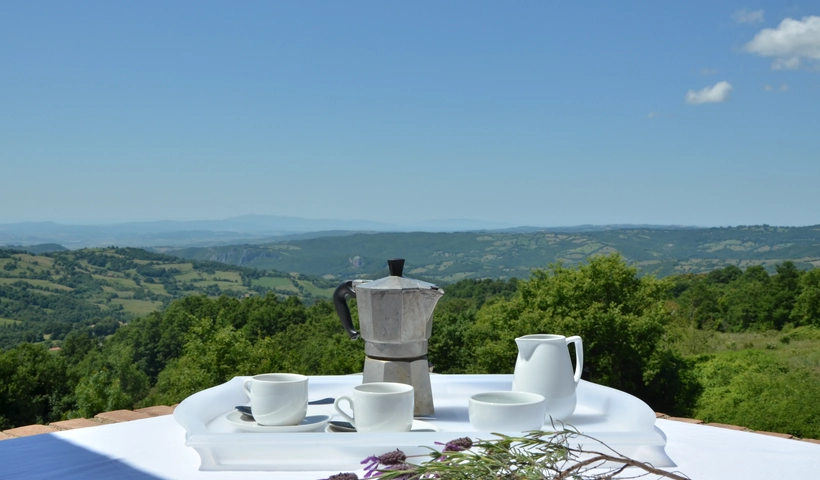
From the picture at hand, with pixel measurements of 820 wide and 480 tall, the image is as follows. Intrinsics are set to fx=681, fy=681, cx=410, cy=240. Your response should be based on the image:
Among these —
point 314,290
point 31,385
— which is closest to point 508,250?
point 314,290

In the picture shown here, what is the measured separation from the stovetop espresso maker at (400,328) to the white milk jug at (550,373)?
347 millimetres

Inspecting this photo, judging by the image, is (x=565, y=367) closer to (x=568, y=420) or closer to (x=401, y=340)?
(x=568, y=420)

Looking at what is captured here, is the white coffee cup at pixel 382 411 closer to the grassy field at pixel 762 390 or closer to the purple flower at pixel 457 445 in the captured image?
the purple flower at pixel 457 445

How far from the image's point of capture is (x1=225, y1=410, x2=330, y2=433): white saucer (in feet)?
6.73

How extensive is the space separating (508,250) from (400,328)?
86.3 meters

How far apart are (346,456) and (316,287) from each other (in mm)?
67168

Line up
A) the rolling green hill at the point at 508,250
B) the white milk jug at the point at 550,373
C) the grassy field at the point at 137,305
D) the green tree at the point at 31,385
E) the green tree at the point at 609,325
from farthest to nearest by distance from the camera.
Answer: the rolling green hill at the point at 508,250 < the grassy field at the point at 137,305 < the green tree at the point at 31,385 < the green tree at the point at 609,325 < the white milk jug at the point at 550,373

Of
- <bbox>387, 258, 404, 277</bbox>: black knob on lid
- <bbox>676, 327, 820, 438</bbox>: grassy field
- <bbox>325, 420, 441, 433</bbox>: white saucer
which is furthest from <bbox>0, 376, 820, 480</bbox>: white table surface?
<bbox>676, 327, 820, 438</bbox>: grassy field

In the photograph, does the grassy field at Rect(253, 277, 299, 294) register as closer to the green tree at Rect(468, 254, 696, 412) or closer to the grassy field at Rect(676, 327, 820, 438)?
the green tree at Rect(468, 254, 696, 412)

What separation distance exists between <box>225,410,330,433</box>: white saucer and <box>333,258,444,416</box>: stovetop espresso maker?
11.4 inches

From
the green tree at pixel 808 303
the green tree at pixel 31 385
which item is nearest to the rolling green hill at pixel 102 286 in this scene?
the green tree at pixel 31 385

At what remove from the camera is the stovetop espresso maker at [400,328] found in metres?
2.35

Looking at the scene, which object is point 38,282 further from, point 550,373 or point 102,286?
point 550,373

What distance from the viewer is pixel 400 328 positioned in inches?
92.8
